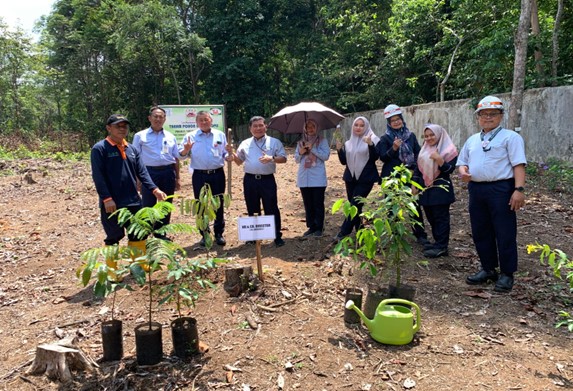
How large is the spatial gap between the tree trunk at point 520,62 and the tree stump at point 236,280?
22.9ft

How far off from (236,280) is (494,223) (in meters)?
2.47

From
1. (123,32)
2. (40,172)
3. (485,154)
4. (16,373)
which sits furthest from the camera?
(123,32)

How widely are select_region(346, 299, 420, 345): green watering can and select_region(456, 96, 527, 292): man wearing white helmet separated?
1396mm

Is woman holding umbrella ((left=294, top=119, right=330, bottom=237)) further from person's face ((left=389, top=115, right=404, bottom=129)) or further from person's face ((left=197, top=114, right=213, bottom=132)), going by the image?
person's face ((left=197, top=114, right=213, bottom=132))

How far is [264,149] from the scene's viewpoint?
5.28 metres

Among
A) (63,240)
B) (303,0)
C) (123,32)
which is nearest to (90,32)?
(123,32)

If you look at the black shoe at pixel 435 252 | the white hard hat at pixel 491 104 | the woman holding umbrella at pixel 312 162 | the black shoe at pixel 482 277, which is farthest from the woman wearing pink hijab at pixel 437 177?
the woman holding umbrella at pixel 312 162

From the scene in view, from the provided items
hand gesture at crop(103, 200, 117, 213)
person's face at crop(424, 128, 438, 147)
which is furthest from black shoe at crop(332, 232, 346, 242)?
hand gesture at crop(103, 200, 117, 213)

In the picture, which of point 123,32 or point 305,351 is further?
point 123,32

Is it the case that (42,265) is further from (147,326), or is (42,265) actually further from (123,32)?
(123,32)

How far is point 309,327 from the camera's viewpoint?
3.40m

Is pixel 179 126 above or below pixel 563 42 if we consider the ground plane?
below

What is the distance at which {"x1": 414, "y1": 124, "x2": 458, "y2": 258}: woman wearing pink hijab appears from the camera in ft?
14.9

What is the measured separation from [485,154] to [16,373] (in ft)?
13.6
